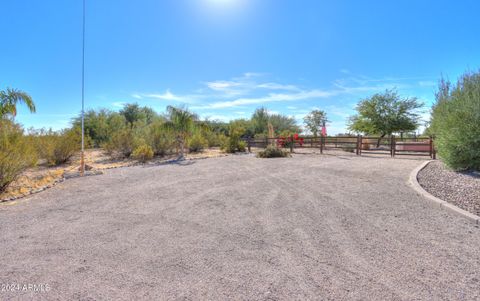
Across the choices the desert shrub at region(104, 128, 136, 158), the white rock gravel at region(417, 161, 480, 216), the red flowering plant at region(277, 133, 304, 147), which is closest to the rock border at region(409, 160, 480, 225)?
the white rock gravel at region(417, 161, 480, 216)

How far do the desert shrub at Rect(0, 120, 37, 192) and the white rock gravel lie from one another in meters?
10.5

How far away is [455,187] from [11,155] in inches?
453

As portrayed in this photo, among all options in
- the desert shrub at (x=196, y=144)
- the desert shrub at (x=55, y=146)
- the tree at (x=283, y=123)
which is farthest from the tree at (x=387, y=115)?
the desert shrub at (x=55, y=146)

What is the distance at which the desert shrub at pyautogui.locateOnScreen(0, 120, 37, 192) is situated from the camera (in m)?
6.86

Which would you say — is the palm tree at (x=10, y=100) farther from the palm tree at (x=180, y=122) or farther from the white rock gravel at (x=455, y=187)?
the white rock gravel at (x=455, y=187)

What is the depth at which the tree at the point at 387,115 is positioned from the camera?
2894 cm

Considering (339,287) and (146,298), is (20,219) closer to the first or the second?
(146,298)

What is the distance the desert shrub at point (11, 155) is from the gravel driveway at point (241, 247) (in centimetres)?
159

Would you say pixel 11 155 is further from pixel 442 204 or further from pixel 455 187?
pixel 455 187

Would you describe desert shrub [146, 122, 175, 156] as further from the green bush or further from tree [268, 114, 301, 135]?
tree [268, 114, 301, 135]

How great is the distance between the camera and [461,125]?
7340 mm

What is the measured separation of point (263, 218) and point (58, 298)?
117 inches

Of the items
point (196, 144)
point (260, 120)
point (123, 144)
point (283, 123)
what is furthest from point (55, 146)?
point (283, 123)

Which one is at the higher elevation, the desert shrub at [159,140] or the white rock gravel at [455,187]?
the desert shrub at [159,140]
